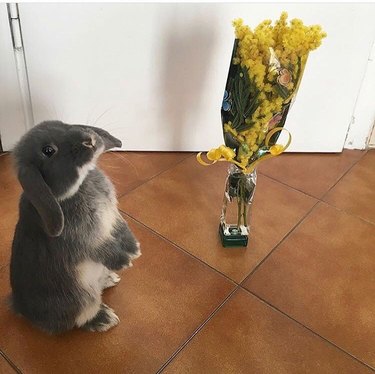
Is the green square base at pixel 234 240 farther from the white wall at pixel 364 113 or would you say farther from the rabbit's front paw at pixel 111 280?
the white wall at pixel 364 113

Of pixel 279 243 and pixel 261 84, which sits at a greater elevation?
pixel 261 84

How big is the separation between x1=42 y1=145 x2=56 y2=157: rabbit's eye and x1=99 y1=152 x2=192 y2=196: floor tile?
68cm

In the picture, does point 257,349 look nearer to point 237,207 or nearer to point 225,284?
point 225,284

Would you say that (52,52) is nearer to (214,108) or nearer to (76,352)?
(214,108)

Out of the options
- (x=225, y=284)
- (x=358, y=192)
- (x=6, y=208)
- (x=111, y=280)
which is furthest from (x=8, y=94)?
(x=358, y=192)

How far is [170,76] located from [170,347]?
3.11ft

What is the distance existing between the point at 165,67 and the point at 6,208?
739 millimetres

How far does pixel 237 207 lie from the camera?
129cm

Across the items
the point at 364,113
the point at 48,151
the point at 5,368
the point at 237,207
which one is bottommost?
the point at 5,368

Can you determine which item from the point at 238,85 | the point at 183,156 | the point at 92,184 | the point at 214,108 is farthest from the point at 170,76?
the point at 92,184

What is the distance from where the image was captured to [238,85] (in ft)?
3.37

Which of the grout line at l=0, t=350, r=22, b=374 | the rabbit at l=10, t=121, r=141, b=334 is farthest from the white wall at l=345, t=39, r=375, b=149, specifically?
the grout line at l=0, t=350, r=22, b=374

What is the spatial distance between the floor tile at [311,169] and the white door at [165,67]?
75 millimetres

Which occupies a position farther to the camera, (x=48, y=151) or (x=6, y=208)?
(x=6, y=208)
